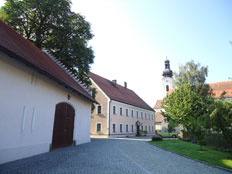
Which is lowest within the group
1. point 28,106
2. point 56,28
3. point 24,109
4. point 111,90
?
point 24,109

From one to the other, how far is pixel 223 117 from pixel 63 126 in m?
10.4

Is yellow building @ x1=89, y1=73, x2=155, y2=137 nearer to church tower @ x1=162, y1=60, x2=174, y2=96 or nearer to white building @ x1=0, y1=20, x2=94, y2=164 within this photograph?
white building @ x1=0, y1=20, x2=94, y2=164

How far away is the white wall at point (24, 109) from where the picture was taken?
7.14m

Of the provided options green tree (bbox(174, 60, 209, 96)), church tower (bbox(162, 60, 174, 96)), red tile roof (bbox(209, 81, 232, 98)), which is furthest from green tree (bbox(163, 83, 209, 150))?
church tower (bbox(162, 60, 174, 96))

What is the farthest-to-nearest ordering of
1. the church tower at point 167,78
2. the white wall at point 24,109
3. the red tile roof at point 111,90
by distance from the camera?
the church tower at point 167,78
the red tile roof at point 111,90
the white wall at point 24,109

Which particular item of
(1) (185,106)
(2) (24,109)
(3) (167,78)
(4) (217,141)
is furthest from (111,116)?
(3) (167,78)

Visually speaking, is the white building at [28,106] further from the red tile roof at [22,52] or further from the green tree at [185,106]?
the green tree at [185,106]

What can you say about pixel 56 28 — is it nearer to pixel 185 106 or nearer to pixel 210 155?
pixel 210 155

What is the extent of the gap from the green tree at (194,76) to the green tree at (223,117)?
21653mm

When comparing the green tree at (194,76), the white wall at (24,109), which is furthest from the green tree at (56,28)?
the green tree at (194,76)

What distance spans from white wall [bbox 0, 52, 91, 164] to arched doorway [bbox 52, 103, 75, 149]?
1.98 ft

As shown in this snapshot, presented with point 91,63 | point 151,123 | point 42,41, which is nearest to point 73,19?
point 42,41

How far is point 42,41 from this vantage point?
61.7 feet

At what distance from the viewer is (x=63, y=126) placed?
12.0 meters
